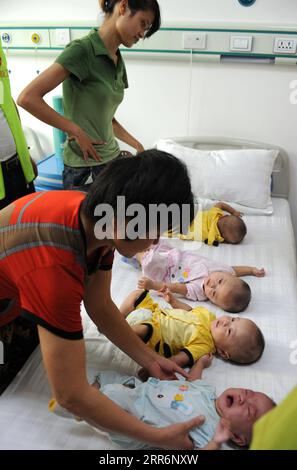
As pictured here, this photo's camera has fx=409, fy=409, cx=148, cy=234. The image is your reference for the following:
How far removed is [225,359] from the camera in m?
1.51

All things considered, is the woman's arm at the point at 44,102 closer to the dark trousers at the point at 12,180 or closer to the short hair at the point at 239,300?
the dark trousers at the point at 12,180

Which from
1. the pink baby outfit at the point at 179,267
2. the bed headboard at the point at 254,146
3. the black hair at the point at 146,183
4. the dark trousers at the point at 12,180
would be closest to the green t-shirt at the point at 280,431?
the black hair at the point at 146,183

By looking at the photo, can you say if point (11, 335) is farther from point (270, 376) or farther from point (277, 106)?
point (277, 106)

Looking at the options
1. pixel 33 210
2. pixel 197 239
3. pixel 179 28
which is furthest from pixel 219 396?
pixel 179 28

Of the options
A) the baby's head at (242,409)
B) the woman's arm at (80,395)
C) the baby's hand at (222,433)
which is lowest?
the baby's hand at (222,433)

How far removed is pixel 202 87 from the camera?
8.64 feet

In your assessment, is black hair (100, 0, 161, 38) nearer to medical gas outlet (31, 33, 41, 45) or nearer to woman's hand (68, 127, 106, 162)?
woman's hand (68, 127, 106, 162)

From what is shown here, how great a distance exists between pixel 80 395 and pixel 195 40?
222 cm

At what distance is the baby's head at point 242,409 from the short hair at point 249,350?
181mm

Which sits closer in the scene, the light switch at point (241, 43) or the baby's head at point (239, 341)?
the baby's head at point (239, 341)

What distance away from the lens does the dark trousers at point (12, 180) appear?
6.02 feet

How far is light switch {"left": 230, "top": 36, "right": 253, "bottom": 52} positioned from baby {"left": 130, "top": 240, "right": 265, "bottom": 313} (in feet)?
4.22

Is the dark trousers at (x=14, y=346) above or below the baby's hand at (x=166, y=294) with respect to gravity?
above

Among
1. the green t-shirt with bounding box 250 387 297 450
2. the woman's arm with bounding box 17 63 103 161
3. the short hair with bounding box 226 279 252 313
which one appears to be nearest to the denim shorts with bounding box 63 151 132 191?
the woman's arm with bounding box 17 63 103 161
